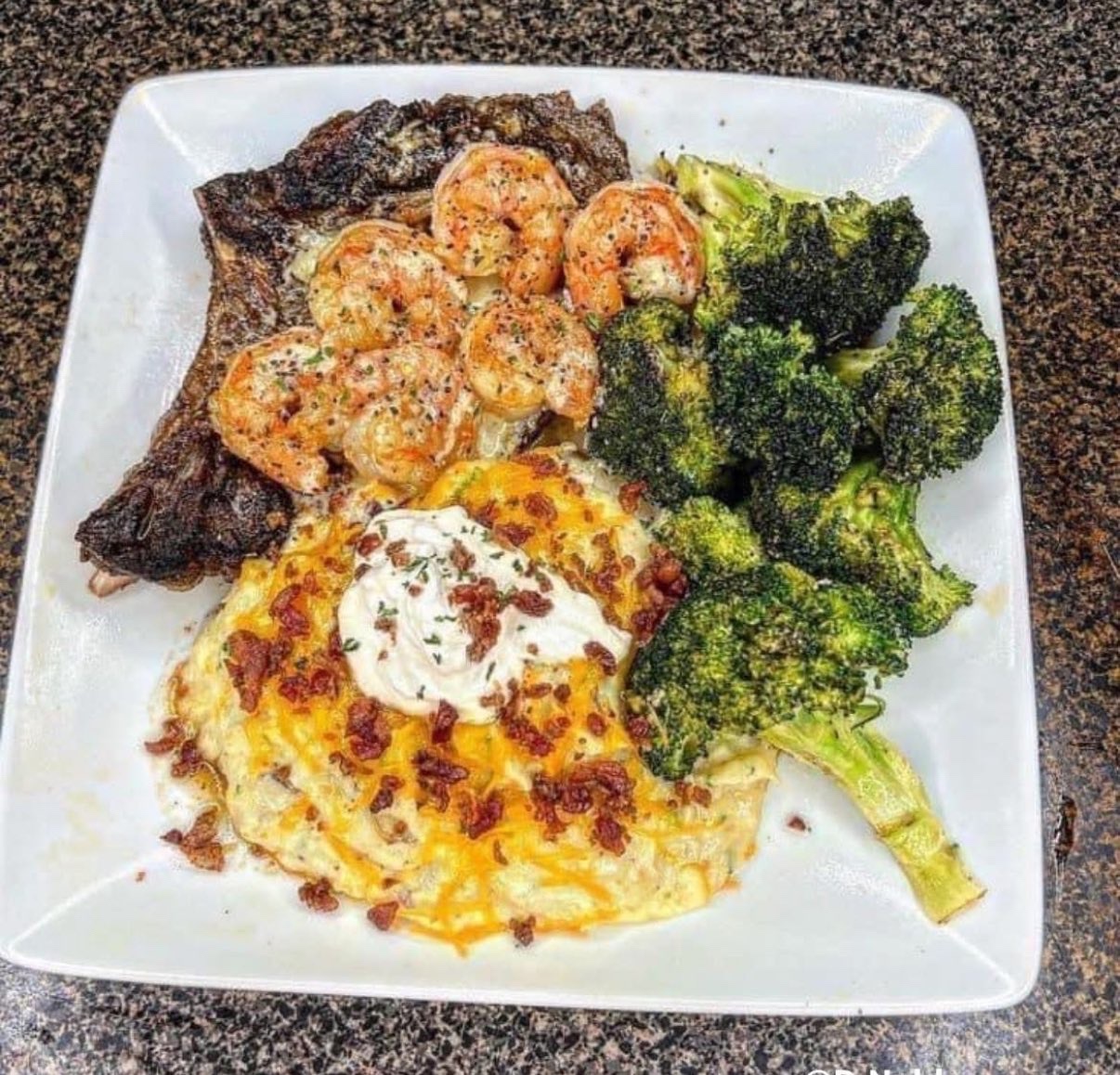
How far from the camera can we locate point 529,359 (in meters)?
2.57

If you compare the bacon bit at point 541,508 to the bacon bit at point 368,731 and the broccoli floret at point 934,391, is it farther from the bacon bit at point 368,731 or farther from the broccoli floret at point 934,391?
the broccoli floret at point 934,391

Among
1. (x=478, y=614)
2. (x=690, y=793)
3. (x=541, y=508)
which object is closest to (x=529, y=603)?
(x=478, y=614)

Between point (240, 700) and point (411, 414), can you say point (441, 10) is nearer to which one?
point (411, 414)

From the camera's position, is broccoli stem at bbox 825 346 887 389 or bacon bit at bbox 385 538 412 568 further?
broccoli stem at bbox 825 346 887 389

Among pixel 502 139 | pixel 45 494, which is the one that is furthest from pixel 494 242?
pixel 45 494

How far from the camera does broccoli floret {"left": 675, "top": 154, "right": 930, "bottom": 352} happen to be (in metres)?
2.55

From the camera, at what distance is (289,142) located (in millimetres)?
2855

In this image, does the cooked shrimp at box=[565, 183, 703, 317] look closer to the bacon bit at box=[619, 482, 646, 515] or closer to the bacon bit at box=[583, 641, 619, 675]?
the bacon bit at box=[619, 482, 646, 515]

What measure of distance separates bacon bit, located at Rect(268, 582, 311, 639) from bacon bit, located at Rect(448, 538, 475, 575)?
0.38 meters

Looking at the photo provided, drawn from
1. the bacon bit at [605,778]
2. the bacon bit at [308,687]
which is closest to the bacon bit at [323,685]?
the bacon bit at [308,687]

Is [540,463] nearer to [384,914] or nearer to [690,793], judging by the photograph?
[690,793]

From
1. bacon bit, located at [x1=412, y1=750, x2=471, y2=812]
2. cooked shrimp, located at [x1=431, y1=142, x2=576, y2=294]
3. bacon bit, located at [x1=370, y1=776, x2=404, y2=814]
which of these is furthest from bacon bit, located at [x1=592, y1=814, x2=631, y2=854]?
cooked shrimp, located at [x1=431, y1=142, x2=576, y2=294]

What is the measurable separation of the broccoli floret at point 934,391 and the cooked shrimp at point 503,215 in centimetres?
83

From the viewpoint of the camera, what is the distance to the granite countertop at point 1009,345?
275cm
